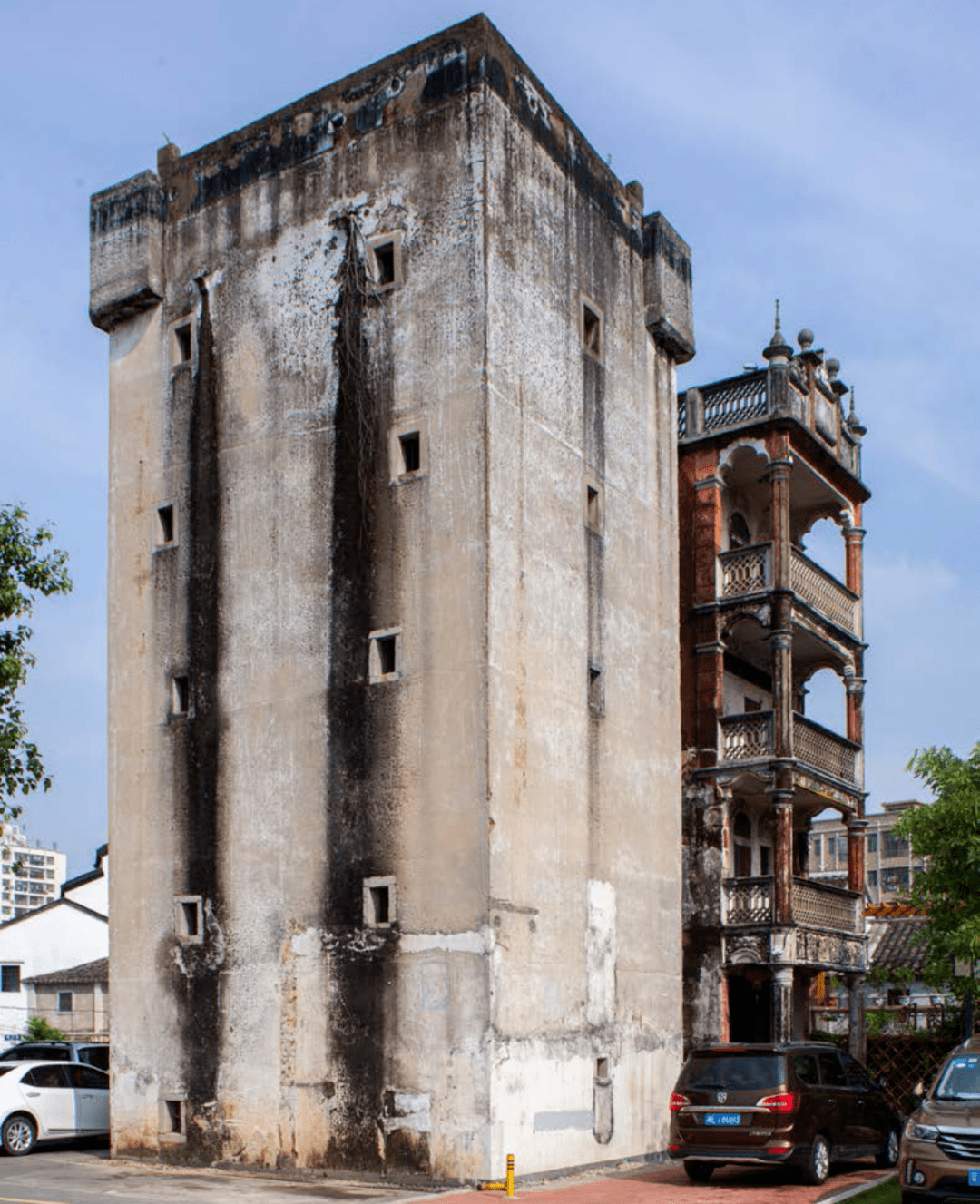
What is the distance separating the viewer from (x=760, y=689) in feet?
117

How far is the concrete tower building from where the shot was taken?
21578mm

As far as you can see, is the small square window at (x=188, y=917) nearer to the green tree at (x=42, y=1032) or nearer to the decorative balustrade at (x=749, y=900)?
the decorative balustrade at (x=749, y=900)

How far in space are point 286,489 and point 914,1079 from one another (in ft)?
61.2

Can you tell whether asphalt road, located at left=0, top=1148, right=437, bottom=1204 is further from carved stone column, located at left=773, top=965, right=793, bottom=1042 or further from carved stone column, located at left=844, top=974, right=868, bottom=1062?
carved stone column, located at left=844, top=974, right=868, bottom=1062

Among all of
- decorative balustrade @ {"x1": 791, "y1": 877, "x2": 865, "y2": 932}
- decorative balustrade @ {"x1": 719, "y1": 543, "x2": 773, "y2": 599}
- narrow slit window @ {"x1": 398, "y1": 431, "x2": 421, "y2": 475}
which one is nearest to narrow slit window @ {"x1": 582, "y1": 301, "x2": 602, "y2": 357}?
narrow slit window @ {"x1": 398, "y1": 431, "x2": 421, "y2": 475}

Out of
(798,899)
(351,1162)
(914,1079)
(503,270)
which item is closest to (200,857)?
(351,1162)

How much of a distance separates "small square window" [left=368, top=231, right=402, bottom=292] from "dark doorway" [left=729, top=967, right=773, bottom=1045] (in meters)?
17.6

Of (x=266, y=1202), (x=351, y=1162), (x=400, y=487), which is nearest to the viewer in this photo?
(x=266, y=1202)

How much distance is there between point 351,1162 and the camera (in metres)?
21.3

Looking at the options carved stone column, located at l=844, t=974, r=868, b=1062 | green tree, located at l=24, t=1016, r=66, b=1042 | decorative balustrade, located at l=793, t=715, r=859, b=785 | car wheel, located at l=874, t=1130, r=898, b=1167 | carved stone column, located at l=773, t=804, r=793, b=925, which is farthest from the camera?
green tree, located at l=24, t=1016, r=66, b=1042

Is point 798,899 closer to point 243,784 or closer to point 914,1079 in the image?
point 914,1079

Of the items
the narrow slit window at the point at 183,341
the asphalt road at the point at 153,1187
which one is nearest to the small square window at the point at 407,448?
the narrow slit window at the point at 183,341

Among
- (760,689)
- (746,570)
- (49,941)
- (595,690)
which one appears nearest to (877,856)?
(49,941)

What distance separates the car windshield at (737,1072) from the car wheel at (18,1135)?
12.0 metres
